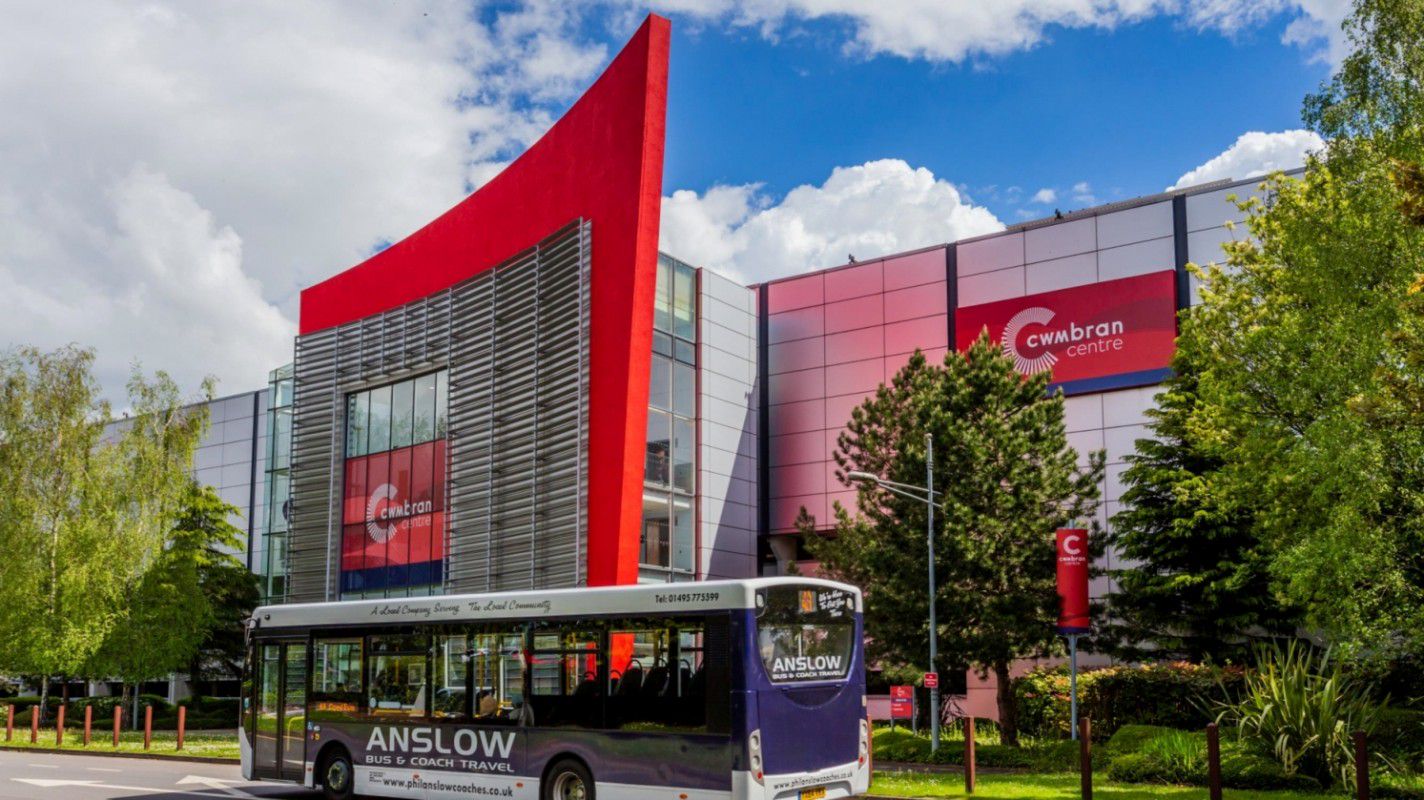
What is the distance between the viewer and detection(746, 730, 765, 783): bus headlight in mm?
13438

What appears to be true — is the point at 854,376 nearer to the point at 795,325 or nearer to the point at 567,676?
the point at 795,325

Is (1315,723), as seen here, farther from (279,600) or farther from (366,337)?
(279,600)

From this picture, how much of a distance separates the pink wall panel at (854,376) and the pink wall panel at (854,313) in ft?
4.53

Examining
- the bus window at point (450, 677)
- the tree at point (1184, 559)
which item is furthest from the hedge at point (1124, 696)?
the bus window at point (450, 677)

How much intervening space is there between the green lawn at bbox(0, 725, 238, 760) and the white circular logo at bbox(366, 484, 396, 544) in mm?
6947

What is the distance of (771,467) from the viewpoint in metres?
45.4

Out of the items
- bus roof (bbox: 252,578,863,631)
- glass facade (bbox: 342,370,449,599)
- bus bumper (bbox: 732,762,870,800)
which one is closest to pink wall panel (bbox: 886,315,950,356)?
glass facade (bbox: 342,370,449,599)

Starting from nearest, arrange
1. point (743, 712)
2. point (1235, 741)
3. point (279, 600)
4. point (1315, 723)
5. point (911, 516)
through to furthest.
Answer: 1. point (743, 712)
2. point (1315, 723)
3. point (1235, 741)
4. point (911, 516)
5. point (279, 600)

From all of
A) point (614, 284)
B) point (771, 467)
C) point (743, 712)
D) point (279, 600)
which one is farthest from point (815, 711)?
point (279, 600)

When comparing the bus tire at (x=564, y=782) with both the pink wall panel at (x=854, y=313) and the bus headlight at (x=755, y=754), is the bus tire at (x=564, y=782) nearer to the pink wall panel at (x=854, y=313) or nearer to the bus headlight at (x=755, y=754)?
the bus headlight at (x=755, y=754)

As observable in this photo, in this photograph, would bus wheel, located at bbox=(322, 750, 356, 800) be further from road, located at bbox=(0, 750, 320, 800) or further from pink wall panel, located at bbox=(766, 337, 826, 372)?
pink wall panel, located at bbox=(766, 337, 826, 372)

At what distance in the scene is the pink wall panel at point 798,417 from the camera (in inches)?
1757

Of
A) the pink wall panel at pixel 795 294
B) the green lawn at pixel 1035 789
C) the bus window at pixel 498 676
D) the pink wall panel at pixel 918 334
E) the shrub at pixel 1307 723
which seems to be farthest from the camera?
the pink wall panel at pixel 795 294

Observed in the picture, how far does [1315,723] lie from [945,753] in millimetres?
9131
